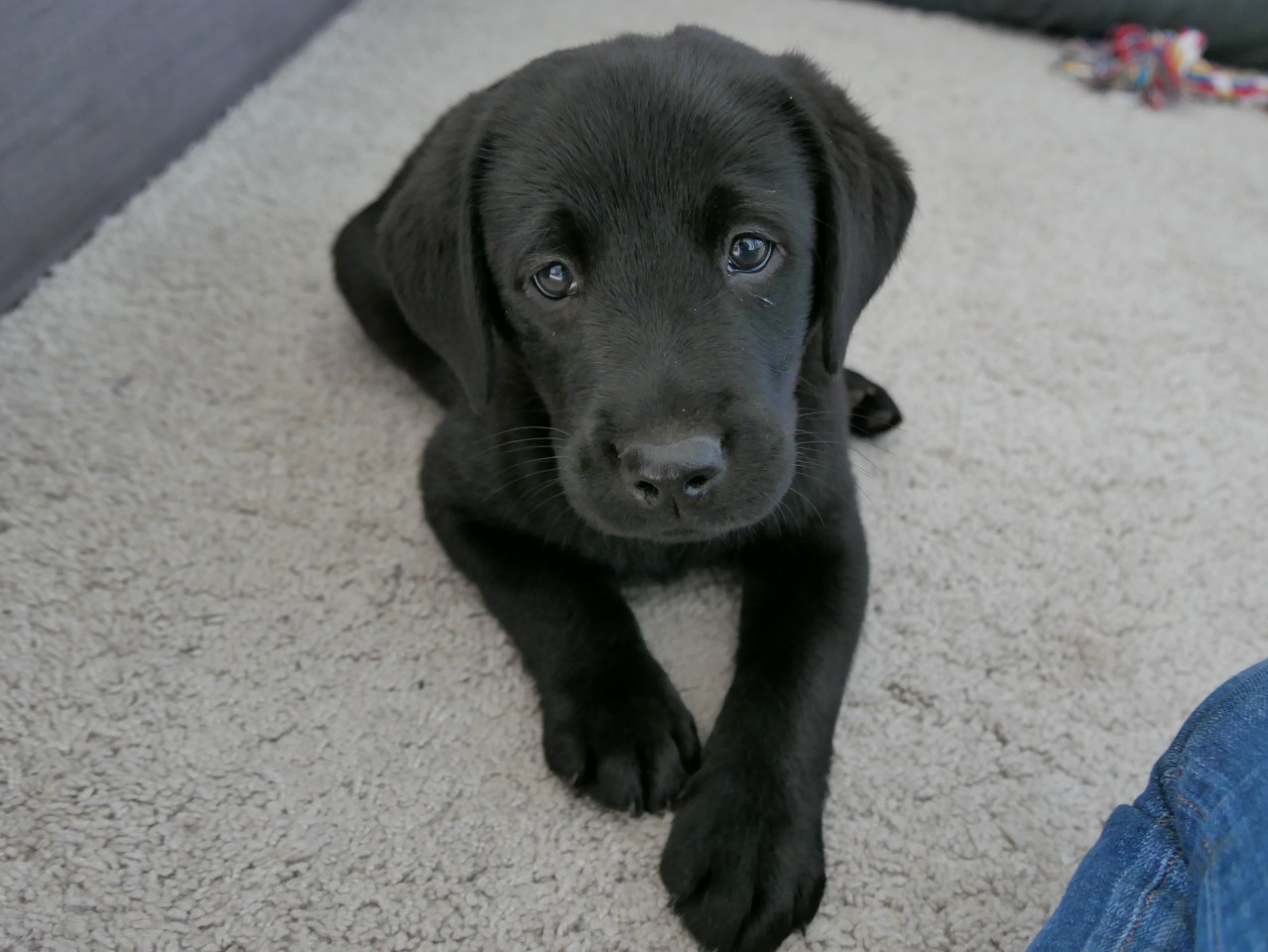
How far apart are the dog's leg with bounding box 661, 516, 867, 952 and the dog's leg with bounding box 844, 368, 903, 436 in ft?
1.54

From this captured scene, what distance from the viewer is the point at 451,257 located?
60.1 inches

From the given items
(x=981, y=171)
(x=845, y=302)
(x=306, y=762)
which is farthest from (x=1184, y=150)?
(x=306, y=762)

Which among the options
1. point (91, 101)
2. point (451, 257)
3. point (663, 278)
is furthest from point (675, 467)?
point (91, 101)

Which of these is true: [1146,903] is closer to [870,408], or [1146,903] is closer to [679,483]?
[679,483]

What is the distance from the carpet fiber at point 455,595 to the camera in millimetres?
1388

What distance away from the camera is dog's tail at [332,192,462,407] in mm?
2143

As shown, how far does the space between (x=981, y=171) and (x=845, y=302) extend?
1.84 m

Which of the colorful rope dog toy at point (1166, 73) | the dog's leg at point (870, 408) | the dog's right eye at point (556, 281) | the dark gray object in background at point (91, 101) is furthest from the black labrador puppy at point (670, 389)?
the colorful rope dog toy at point (1166, 73)

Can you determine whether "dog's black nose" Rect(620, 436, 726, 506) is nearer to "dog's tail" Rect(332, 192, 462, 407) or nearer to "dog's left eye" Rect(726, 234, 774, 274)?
"dog's left eye" Rect(726, 234, 774, 274)

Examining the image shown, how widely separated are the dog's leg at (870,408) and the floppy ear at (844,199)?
0.51 m

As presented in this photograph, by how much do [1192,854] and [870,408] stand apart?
1297mm

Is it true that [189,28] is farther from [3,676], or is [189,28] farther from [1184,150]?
[1184,150]

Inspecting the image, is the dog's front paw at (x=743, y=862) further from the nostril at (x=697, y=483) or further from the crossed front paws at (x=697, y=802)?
the nostril at (x=697, y=483)

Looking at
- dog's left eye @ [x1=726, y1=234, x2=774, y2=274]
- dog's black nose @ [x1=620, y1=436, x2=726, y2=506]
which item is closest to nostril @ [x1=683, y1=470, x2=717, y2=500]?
dog's black nose @ [x1=620, y1=436, x2=726, y2=506]
